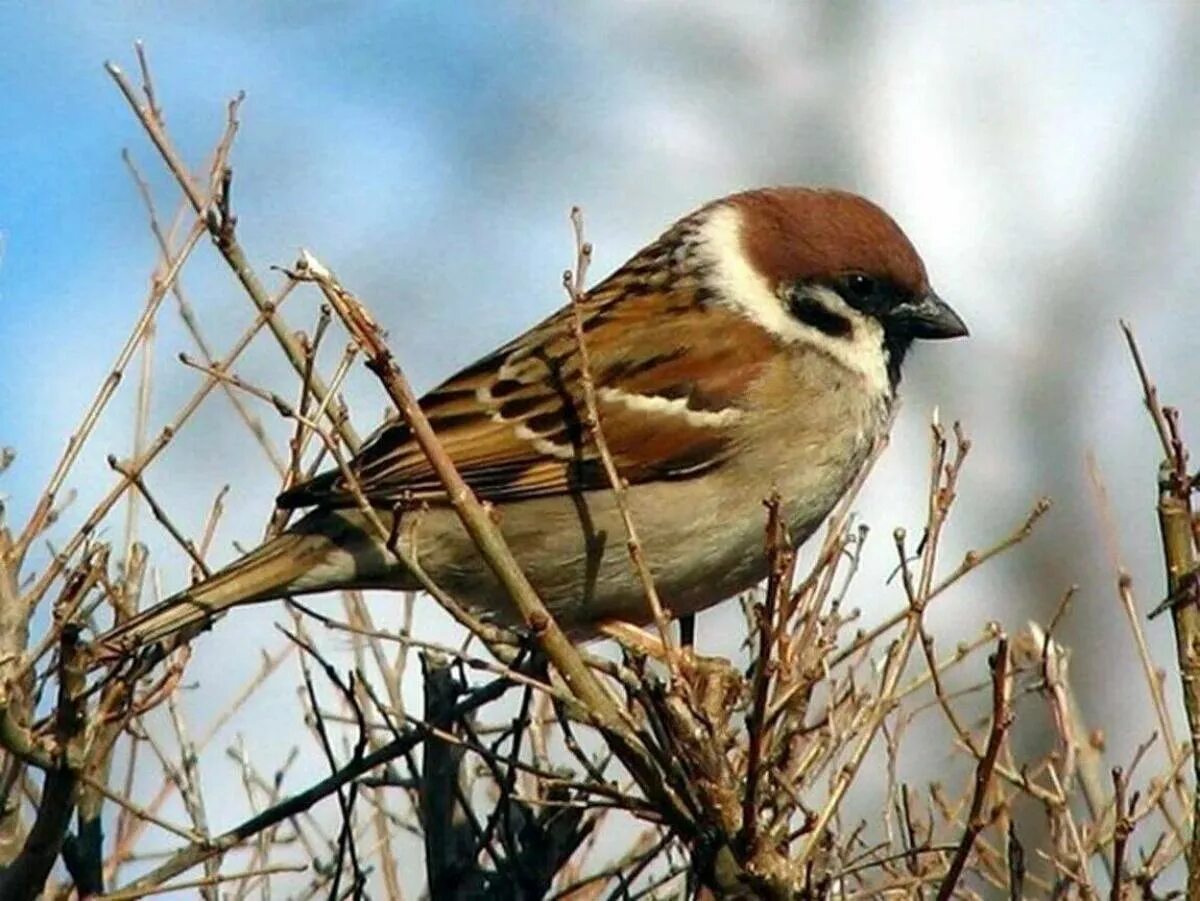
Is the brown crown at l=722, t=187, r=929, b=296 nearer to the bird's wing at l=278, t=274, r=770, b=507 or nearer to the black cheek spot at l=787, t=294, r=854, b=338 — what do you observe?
the black cheek spot at l=787, t=294, r=854, b=338

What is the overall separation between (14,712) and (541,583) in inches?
54.5

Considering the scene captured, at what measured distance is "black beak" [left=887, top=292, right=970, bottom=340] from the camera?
4.95 m

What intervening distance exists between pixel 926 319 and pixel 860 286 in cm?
16

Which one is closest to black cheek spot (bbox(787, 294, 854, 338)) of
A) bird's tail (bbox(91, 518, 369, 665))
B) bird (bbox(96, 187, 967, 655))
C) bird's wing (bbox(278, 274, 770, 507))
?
bird (bbox(96, 187, 967, 655))

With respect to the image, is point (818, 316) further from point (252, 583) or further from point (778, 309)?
point (252, 583)

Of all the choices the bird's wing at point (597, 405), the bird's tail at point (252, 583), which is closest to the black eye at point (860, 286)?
the bird's wing at point (597, 405)

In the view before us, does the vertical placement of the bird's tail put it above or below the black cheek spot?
below

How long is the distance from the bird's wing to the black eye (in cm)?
22

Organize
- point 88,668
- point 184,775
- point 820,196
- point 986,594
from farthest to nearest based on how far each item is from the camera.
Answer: point 986,594, point 820,196, point 184,775, point 88,668

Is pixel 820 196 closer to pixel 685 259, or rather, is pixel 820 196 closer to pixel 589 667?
pixel 685 259

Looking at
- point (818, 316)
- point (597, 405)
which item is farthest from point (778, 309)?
point (597, 405)

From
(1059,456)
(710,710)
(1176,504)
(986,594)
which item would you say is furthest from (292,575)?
(1059,456)

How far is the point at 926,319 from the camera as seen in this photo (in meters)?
4.95

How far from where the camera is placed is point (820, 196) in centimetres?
506
